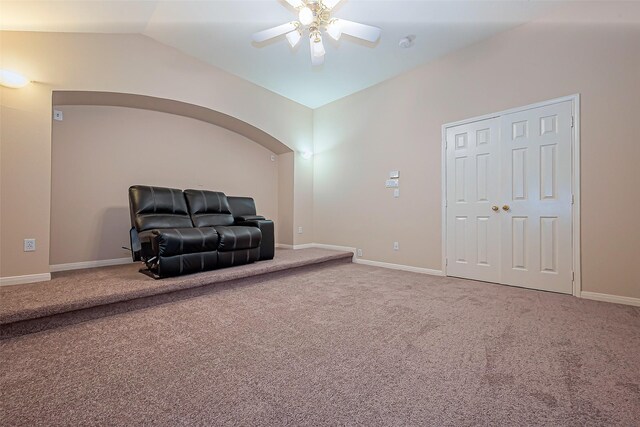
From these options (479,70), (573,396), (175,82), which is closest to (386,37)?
(479,70)

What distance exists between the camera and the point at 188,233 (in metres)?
2.87

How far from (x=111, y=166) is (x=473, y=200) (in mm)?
4717

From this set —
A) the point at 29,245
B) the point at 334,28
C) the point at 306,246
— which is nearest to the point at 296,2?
the point at 334,28

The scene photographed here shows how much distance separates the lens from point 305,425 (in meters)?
1.11

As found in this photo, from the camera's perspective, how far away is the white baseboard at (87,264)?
3.28 m

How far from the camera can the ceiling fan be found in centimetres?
239

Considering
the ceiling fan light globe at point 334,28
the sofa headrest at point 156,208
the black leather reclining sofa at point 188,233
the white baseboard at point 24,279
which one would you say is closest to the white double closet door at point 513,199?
the ceiling fan light globe at point 334,28

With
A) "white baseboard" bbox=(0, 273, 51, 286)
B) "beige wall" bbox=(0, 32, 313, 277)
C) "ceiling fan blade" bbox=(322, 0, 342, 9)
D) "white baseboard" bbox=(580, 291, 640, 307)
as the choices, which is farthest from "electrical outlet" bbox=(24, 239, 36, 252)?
"white baseboard" bbox=(580, 291, 640, 307)

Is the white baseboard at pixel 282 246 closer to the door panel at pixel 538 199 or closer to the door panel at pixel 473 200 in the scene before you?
the door panel at pixel 473 200

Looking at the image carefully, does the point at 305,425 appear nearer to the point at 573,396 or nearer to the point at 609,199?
the point at 573,396

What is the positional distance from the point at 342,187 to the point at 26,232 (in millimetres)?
3993

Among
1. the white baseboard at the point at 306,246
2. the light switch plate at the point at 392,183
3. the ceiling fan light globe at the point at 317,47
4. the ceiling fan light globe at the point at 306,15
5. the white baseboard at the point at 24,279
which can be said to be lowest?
the white baseboard at the point at 24,279

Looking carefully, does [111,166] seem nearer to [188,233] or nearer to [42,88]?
[42,88]

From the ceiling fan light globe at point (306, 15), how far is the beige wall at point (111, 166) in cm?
273
